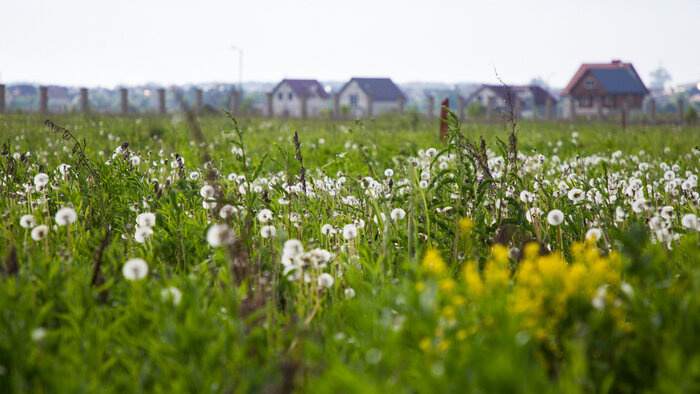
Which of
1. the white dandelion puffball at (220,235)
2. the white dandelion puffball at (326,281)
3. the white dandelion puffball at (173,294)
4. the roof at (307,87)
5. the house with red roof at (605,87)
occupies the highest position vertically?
the roof at (307,87)

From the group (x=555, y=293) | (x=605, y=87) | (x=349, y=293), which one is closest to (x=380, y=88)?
(x=605, y=87)

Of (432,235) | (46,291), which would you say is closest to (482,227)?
(432,235)

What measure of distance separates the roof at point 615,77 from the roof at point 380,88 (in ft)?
82.3

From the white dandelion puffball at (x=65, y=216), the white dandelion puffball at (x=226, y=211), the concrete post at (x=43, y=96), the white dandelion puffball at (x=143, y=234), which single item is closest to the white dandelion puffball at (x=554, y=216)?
the white dandelion puffball at (x=226, y=211)

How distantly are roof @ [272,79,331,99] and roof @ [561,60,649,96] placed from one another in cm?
3827

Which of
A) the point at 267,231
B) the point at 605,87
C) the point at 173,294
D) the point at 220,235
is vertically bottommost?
the point at 173,294

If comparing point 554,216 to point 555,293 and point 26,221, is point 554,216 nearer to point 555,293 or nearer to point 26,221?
point 555,293

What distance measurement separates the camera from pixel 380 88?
3484 inches

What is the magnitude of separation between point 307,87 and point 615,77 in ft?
151

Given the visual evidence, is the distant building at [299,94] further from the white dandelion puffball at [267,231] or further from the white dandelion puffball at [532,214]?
the white dandelion puffball at [267,231]

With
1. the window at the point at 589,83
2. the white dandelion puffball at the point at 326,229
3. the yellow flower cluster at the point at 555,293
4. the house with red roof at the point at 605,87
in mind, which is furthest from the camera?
the window at the point at 589,83

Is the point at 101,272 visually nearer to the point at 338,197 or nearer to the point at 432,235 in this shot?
the point at 432,235

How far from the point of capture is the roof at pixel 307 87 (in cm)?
9275

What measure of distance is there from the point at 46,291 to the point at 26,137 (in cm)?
872
